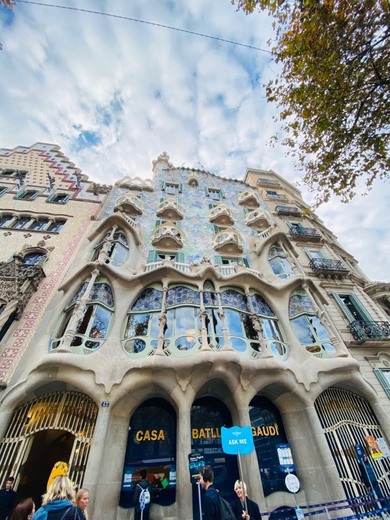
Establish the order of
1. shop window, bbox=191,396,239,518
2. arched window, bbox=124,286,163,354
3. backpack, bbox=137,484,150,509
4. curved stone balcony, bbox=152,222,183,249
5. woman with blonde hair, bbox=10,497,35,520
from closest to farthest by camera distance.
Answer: woman with blonde hair, bbox=10,497,35,520 < backpack, bbox=137,484,150,509 < shop window, bbox=191,396,239,518 < arched window, bbox=124,286,163,354 < curved stone balcony, bbox=152,222,183,249

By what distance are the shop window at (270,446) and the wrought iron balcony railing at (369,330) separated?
536 cm

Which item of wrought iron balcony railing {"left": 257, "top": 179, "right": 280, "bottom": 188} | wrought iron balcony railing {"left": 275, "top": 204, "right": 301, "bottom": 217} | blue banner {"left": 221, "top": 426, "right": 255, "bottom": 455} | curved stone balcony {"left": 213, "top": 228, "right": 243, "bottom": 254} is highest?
wrought iron balcony railing {"left": 257, "top": 179, "right": 280, "bottom": 188}

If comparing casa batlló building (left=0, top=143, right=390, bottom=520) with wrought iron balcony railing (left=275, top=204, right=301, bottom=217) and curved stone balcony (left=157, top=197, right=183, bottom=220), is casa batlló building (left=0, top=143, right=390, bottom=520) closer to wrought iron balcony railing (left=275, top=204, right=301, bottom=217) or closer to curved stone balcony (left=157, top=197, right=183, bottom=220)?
curved stone balcony (left=157, top=197, right=183, bottom=220)

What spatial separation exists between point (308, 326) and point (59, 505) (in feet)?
35.9

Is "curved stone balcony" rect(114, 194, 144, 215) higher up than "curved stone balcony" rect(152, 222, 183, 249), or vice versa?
"curved stone balcony" rect(114, 194, 144, 215)

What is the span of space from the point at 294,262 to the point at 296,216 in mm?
7251

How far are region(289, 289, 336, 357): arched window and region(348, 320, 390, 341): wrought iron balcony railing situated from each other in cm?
171

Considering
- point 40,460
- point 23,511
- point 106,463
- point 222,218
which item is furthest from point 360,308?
point 40,460

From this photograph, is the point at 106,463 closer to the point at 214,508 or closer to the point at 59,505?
the point at 214,508

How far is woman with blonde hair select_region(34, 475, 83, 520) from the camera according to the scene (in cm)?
274

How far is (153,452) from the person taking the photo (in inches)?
336

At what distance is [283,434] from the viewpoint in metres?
9.57

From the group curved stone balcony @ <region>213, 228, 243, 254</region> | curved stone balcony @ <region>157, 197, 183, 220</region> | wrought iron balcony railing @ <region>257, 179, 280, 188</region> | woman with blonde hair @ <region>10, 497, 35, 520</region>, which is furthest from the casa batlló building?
wrought iron balcony railing @ <region>257, 179, 280, 188</region>

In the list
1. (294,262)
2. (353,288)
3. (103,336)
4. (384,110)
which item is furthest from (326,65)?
(103,336)
